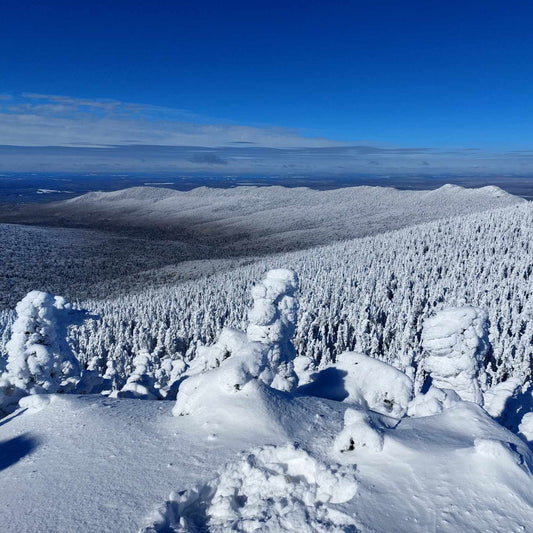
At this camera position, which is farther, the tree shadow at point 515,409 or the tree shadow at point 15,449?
the tree shadow at point 515,409

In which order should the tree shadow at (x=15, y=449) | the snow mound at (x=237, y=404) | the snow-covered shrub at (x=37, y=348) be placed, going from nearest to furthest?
1. the tree shadow at (x=15, y=449)
2. the snow mound at (x=237, y=404)
3. the snow-covered shrub at (x=37, y=348)

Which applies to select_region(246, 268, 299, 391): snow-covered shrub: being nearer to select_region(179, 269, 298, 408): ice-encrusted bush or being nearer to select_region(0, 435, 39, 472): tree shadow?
select_region(179, 269, 298, 408): ice-encrusted bush

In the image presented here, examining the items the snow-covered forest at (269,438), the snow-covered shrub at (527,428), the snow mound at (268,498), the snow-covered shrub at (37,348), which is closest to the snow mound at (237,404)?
the snow-covered forest at (269,438)

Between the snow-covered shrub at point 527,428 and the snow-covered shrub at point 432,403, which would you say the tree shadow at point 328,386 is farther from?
the snow-covered shrub at point 527,428

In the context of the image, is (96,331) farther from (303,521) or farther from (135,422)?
(303,521)

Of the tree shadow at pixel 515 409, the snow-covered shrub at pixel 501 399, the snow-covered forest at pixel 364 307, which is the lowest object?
the snow-covered forest at pixel 364 307

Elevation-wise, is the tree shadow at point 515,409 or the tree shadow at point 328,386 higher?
the tree shadow at point 328,386

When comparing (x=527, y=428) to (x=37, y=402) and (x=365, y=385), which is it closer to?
(x=365, y=385)
